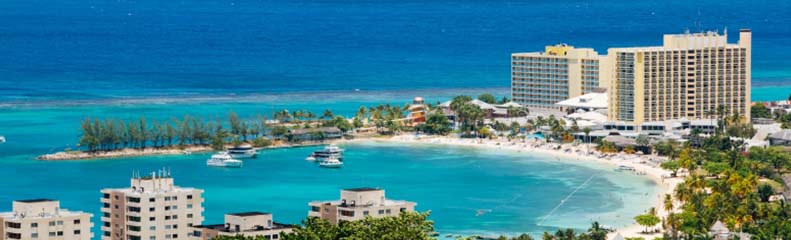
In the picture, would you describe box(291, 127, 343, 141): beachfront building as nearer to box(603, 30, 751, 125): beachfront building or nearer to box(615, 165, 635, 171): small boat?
box(603, 30, 751, 125): beachfront building

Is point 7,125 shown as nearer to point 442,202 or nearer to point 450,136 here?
point 450,136

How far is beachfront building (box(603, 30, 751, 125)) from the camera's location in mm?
96562

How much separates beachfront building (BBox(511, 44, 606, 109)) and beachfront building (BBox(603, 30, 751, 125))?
8.95 metres

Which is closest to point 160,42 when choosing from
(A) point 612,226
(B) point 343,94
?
(B) point 343,94

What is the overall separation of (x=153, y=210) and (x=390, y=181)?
2830 cm

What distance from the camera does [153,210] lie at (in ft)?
176

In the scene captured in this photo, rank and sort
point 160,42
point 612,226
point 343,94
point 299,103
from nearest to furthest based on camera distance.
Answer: point 612,226, point 299,103, point 343,94, point 160,42

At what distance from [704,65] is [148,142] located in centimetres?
2528

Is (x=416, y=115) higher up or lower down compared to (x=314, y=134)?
higher up

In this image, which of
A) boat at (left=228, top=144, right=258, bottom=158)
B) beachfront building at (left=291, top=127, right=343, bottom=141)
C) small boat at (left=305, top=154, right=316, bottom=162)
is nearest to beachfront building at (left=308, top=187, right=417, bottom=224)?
small boat at (left=305, top=154, right=316, bottom=162)

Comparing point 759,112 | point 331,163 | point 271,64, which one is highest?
point 271,64

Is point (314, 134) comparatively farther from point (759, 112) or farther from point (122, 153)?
point (759, 112)

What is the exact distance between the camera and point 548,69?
109125 millimetres

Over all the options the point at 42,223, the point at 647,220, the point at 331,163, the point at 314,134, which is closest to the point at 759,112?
the point at 314,134
